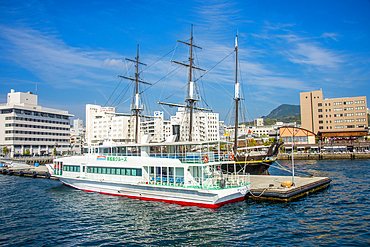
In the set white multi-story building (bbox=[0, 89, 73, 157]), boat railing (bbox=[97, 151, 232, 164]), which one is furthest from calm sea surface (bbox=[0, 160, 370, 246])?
white multi-story building (bbox=[0, 89, 73, 157])

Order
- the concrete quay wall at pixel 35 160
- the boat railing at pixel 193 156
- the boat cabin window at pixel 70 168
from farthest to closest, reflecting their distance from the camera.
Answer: the concrete quay wall at pixel 35 160 < the boat cabin window at pixel 70 168 < the boat railing at pixel 193 156

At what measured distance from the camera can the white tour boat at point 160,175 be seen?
64.7 ft

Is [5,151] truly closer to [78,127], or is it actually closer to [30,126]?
[30,126]

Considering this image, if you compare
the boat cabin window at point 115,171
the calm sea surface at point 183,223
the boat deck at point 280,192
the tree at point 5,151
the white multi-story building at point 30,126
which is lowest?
the calm sea surface at point 183,223

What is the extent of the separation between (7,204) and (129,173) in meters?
11.5

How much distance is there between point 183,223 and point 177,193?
170 inches

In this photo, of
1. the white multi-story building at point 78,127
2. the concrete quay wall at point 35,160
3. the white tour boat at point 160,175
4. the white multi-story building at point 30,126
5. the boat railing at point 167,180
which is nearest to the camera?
the white tour boat at point 160,175

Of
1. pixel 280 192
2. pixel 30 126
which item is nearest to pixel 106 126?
pixel 30 126

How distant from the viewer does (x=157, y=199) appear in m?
21.5

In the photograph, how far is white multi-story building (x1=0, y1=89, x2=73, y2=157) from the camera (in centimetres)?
8612

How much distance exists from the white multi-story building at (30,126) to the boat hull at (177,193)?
253 ft

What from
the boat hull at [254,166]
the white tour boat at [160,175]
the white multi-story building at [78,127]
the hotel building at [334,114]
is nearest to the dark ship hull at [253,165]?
the boat hull at [254,166]

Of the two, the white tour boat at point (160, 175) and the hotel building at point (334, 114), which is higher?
the hotel building at point (334, 114)

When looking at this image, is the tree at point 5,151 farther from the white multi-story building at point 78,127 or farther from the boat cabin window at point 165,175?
the white multi-story building at point 78,127
